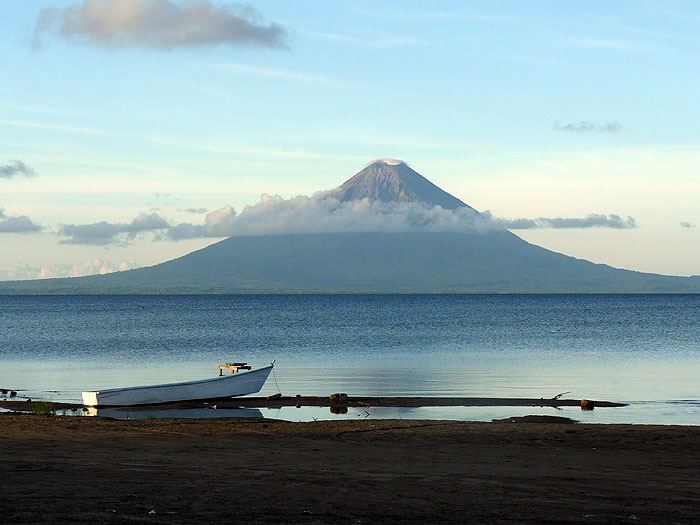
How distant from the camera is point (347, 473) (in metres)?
13.8

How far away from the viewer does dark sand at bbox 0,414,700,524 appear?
10859mm

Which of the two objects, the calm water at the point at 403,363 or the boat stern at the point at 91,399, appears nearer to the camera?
the boat stern at the point at 91,399

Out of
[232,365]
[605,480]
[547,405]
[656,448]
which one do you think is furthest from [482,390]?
[605,480]

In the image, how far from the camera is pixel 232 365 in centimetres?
3056

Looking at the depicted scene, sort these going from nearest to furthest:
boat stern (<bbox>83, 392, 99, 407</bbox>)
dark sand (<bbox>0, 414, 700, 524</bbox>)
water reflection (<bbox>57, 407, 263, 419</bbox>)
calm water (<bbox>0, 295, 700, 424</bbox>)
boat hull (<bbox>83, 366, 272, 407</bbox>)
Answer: dark sand (<bbox>0, 414, 700, 524</bbox>)
water reflection (<bbox>57, 407, 263, 419</bbox>)
boat stern (<bbox>83, 392, 99, 407</bbox>)
boat hull (<bbox>83, 366, 272, 407</bbox>)
calm water (<bbox>0, 295, 700, 424</bbox>)

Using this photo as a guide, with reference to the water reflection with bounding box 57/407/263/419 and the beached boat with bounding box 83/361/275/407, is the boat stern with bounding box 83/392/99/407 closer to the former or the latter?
the beached boat with bounding box 83/361/275/407

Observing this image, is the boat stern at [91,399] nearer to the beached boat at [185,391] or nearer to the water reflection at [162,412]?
the beached boat at [185,391]

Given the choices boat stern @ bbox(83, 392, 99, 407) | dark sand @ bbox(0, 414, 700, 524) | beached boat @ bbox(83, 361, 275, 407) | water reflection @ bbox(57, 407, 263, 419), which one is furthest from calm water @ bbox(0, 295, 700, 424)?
dark sand @ bbox(0, 414, 700, 524)

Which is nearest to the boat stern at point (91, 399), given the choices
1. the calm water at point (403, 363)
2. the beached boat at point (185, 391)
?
the beached boat at point (185, 391)

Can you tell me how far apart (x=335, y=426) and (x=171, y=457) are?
6.43 metres

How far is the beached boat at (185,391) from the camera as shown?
1065 inches

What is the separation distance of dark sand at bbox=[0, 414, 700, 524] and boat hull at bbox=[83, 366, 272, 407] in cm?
582

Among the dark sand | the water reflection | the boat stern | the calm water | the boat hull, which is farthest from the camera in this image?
the calm water

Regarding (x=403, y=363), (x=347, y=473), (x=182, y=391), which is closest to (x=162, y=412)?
(x=182, y=391)
